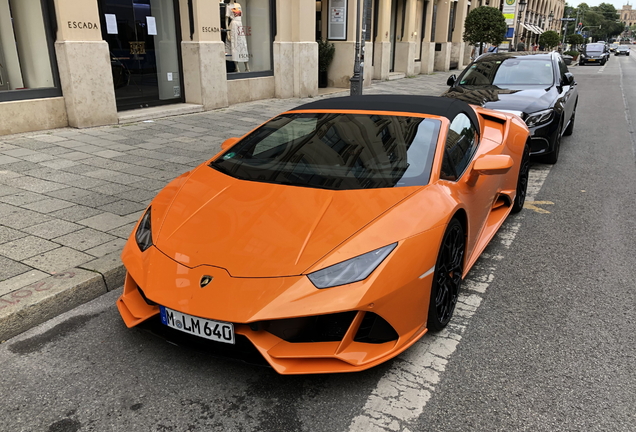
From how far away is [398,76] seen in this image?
22719 mm

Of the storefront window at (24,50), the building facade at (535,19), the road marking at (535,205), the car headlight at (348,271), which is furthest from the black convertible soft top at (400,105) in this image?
the building facade at (535,19)

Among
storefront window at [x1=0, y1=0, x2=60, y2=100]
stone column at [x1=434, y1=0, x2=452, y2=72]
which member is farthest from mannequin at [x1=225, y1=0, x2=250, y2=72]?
stone column at [x1=434, y1=0, x2=452, y2=72]

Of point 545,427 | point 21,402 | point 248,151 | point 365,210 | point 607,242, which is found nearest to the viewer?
point 545,427

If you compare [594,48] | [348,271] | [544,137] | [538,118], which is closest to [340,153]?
[348,271]

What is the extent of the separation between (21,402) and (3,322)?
0.76 m

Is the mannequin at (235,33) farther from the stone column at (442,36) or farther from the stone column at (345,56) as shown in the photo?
the stone column at (442,36)

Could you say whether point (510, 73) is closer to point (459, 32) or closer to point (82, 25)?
point (82, 25)

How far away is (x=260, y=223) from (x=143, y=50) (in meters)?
9.34

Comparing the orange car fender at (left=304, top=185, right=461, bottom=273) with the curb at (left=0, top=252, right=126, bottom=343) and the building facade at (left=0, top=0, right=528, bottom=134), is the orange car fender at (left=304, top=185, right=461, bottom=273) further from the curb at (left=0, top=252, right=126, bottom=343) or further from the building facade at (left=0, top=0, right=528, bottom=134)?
the building facade at (left=0, top=0, right=528, bottom=134)

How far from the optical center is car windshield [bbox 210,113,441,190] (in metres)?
3.25

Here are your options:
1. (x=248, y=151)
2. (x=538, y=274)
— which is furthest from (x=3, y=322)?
(x=538, y=274)

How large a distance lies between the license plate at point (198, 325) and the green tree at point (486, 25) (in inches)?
964

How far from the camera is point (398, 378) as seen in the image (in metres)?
2.77

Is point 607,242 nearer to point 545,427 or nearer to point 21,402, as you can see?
point 545,427
